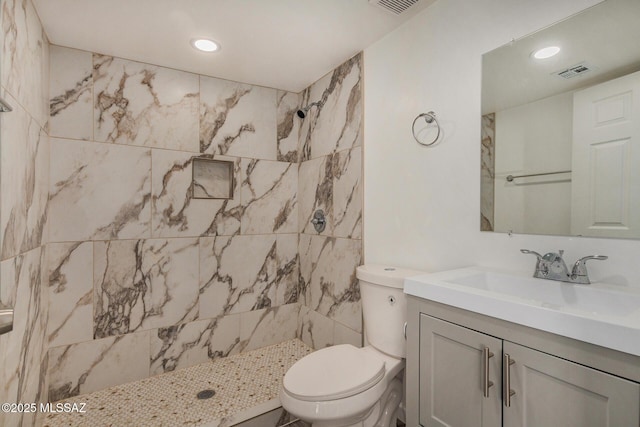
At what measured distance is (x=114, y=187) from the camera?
6.95 ft

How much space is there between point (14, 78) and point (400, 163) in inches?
70.2

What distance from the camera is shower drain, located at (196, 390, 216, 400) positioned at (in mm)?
1958

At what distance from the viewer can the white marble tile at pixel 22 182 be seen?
3.80ft

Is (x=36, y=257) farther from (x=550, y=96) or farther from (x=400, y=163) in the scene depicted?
(x=550, y=96)

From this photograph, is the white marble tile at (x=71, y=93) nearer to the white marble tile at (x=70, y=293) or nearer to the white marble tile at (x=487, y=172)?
the white marble tile at (x=70, y=293)

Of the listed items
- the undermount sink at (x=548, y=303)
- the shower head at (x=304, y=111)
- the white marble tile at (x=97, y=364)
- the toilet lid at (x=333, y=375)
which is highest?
the shower head at (x=304, y=111)

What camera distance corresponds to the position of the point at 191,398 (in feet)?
6.40

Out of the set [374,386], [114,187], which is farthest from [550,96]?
[114,187]

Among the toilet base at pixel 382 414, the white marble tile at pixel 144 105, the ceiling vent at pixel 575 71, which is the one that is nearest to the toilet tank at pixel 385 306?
the toilet base at pixel 382 414

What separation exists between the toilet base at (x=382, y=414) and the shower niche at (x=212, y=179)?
1713 millimetres

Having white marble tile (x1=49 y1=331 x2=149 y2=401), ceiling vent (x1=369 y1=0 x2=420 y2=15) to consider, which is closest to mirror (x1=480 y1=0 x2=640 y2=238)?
ceiling vent (x1=369 y1=0 x2=420 y2=15)

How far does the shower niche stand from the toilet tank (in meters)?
1.34

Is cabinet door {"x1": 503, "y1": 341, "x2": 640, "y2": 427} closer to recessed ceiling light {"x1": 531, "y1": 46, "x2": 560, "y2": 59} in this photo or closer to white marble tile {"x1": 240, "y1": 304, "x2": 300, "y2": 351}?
recessed ceiling light {"x1": 531, "y1": 46, "x2": 560, "y2": 59}

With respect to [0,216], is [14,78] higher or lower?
higher
